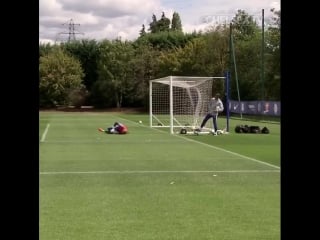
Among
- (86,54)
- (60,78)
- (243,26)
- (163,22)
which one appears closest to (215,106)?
(243,26)

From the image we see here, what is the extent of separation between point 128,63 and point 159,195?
206 feet

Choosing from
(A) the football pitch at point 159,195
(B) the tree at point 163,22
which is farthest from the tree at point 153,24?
(A) the football pitch at point 159,195

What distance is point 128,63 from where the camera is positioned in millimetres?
71500

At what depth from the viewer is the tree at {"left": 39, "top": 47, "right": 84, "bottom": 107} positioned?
6861cm

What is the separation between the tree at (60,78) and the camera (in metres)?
68.6

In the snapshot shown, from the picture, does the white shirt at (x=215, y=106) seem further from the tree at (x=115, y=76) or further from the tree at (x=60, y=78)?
the tree at (x=115, y=76)

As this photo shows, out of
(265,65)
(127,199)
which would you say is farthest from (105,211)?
(265,65)

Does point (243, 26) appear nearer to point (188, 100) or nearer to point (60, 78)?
point (60, 78)

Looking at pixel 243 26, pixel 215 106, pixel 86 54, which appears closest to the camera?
pixel 215 106

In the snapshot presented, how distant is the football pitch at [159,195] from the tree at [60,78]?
52.0 meters

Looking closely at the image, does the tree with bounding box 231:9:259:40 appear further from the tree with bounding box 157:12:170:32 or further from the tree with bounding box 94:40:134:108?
the tree with bounding box 157:12:170:32

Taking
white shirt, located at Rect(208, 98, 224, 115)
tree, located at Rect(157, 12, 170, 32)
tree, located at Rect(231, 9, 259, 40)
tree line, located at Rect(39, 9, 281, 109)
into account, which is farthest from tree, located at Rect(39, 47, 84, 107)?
tree, located at Rect(157, 12, 170, 32)
